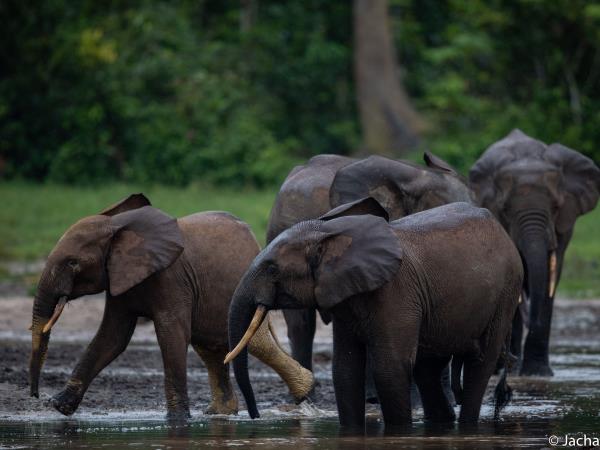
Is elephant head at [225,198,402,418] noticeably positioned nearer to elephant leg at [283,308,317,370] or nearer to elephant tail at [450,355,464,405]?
elephant tail at [450,355,464,405]

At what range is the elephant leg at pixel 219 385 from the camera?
34.6ft

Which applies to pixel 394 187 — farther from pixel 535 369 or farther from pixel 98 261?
pixel 535 369

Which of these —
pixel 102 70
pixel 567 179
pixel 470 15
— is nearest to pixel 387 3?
pixel 470 15

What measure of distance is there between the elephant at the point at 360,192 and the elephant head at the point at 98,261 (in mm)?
1507

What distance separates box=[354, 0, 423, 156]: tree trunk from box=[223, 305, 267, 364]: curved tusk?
78.6 ft

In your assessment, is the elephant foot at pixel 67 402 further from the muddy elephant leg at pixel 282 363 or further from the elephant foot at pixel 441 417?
the elephant foot at pixel 441 417

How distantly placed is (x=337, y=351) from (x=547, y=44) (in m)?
22.2

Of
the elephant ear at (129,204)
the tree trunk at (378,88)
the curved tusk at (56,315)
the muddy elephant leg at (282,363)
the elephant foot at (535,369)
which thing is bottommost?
the elephant foot at (535,369)

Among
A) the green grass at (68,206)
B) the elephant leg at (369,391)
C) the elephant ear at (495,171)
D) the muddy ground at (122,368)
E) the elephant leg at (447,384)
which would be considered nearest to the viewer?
the muddy ground at (122,368)

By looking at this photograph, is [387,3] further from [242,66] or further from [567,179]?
[567,179]

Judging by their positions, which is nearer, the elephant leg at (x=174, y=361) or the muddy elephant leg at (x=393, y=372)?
the muddy elephant leg at (x=393, y=372)

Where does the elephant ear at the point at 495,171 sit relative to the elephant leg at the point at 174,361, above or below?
above

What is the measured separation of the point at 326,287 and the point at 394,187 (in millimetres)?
2940

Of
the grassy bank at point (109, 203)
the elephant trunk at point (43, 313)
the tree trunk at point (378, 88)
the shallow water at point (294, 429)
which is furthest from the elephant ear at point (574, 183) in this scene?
the tree trunk at point (378, 88)
